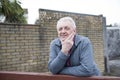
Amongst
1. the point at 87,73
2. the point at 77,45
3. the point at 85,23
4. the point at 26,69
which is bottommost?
the point at 26,69

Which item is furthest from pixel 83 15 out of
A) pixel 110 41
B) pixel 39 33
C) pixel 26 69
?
pixel 110 41

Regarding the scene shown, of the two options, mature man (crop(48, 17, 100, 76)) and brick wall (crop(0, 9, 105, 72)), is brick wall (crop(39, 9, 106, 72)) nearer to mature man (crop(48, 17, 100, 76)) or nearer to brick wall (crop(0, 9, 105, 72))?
brick wall (crop(0, 9, 105, 72))

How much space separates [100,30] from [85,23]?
0.95 m

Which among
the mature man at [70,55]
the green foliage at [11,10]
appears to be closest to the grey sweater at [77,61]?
the mature man at [70,55]

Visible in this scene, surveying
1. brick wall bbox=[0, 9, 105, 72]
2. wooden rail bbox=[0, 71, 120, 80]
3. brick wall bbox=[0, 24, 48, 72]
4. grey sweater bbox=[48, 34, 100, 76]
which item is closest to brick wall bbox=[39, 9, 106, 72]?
brick wall bbox=[0, 9, 105, 72]

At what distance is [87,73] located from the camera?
7.96ft

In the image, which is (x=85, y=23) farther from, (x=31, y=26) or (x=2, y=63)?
(x=2, y=63)

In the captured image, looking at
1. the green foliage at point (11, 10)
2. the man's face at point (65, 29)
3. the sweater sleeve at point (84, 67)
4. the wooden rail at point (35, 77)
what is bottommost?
the wooden rail at point (35, 77)

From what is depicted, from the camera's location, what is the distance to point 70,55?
8.40ft

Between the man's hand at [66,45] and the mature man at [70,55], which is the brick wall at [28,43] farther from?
the man's hand at [66,45]

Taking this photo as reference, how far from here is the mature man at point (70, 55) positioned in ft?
8.05

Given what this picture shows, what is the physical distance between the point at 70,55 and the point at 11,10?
4958 mm

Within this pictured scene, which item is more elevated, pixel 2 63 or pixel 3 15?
pixel 3 15

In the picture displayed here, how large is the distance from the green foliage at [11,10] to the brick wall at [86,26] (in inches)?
30.8
